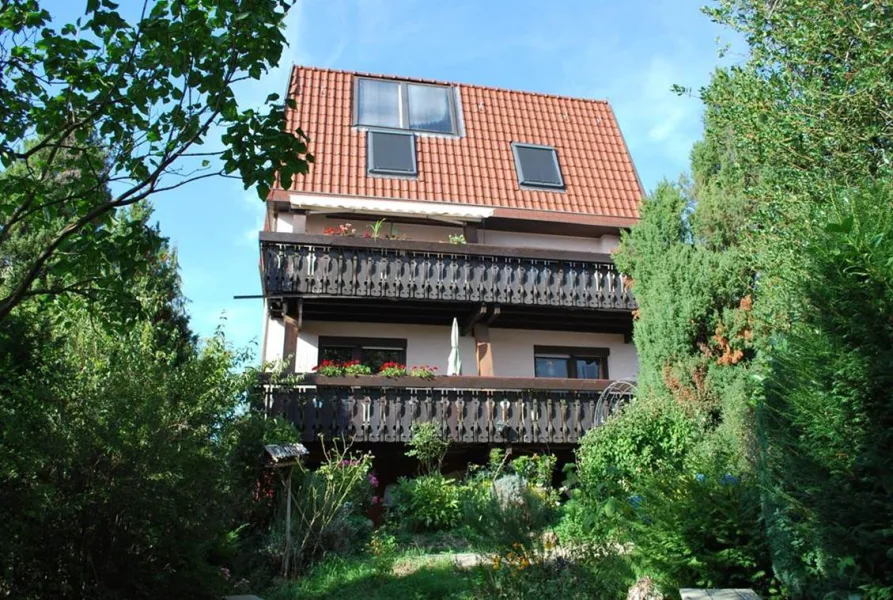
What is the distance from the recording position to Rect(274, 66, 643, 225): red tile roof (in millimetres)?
18688

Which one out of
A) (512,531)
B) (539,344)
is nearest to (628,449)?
(512,531)

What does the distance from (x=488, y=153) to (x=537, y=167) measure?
1.33 m

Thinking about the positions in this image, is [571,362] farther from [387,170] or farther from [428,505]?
[428,505]

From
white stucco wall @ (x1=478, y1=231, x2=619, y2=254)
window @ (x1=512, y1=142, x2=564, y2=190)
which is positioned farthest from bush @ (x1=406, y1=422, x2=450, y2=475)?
window @ (x1=512, y1=142, x2=564, y2=190)

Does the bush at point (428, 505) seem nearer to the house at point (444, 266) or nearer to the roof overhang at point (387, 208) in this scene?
the house at point (444, 266)

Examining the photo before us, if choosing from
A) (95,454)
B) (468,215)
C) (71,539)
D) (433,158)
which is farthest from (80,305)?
(433,158)

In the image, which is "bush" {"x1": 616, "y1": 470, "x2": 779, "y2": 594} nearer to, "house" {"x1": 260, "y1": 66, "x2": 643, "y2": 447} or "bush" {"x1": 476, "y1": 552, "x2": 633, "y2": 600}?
"bush" {"x1": 476, "y1": 552, "x2": 633, "y2": 600}

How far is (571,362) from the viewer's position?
61.3ft

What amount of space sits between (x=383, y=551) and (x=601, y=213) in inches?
463

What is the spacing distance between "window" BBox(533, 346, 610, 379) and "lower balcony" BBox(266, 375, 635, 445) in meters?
2.59

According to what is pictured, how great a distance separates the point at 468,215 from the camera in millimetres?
17344

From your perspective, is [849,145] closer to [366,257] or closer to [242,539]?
[242,539]

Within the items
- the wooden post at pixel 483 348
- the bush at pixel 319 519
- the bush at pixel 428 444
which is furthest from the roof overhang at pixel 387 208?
the bush at pixel 319 519

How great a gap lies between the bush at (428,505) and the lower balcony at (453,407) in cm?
164
